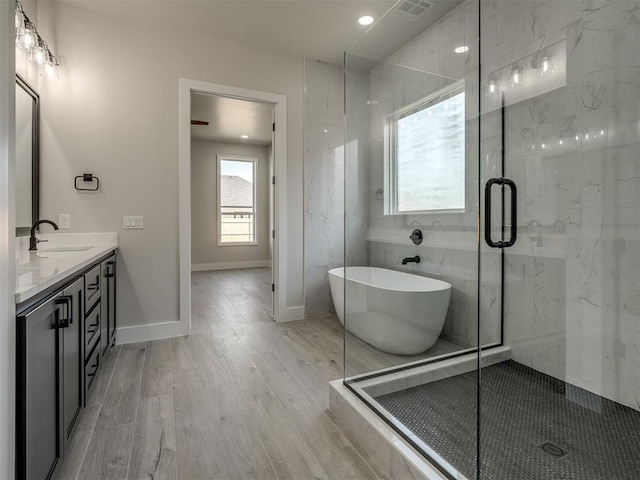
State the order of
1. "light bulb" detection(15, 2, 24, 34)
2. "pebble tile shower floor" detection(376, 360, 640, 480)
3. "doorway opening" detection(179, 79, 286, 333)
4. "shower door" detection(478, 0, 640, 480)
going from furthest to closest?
1. "doorway opening" detection(179, 79, 286, 333)
2. "light bulb" detection(15, 2, 24, 34)
3. "shower door" detection(478, 0, 640, 480)
4. "pebble tile shower floor" detection(376, 360, 640, 480)

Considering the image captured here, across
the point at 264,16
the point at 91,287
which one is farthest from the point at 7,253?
the point at 264,16

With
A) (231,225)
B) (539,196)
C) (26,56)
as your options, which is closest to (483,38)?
(539,196)

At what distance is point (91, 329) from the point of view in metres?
1.89

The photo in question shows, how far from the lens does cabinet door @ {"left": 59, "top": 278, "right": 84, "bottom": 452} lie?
4.38 feet

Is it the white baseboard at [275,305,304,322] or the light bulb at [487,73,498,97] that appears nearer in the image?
the light bulb at [487,73,498,97]

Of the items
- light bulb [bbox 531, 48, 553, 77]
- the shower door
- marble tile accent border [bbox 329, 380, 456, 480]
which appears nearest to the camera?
marble tile accent border [bbox 329, 380, 456, 480]

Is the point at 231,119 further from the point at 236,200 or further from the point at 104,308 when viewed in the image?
the point at 104,308

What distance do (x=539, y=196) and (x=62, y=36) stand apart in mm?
3821

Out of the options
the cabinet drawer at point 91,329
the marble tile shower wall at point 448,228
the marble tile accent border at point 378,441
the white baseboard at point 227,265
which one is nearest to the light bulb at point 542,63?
the marble tile shower wall at point 448,228

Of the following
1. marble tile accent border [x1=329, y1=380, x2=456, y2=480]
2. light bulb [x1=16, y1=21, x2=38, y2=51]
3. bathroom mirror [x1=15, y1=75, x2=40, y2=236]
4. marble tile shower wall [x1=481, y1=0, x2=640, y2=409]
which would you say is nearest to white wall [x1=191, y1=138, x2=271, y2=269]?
bathroom mirror [x1=15, y1=75, x2=40, y2=236]

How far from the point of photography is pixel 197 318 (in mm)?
3695

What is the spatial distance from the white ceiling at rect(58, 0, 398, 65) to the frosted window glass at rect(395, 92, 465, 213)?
1135 mm

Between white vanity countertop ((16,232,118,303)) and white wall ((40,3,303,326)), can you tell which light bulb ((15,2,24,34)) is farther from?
white vanity countertop ((16,232,118,303))

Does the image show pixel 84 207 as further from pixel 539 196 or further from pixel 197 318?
pixel 539 196
